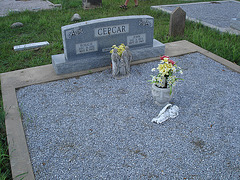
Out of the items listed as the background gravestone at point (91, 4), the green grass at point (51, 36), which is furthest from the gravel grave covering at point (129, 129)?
the background gravestone at point (91, 4)

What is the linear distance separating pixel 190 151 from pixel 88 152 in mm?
1231

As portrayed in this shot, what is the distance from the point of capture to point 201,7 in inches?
394

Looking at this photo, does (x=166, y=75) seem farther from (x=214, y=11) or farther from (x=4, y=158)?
(x=214, y=11)

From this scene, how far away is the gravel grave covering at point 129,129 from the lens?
265 cm

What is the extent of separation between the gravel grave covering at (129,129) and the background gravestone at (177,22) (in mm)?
2230

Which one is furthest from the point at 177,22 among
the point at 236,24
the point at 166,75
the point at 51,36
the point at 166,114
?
the point at 166,114

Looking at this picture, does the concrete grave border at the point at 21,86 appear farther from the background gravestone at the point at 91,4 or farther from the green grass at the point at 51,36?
the background gravestone at the point at 91,4

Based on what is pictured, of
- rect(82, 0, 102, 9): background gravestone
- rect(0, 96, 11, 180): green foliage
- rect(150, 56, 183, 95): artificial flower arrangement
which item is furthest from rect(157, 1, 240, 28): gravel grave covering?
rect(0, 96, 11, 180): green foliage

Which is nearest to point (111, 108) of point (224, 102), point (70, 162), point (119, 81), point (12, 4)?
point (119, 81)

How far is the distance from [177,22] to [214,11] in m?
4.01

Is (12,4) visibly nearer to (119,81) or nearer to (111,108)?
(119,81)

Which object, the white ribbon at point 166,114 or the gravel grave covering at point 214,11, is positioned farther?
the gravel grave covering at point 214,11

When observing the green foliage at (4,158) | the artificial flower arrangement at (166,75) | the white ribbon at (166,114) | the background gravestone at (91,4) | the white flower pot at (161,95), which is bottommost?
the green foliage at (4,158)

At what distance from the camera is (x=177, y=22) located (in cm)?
637
